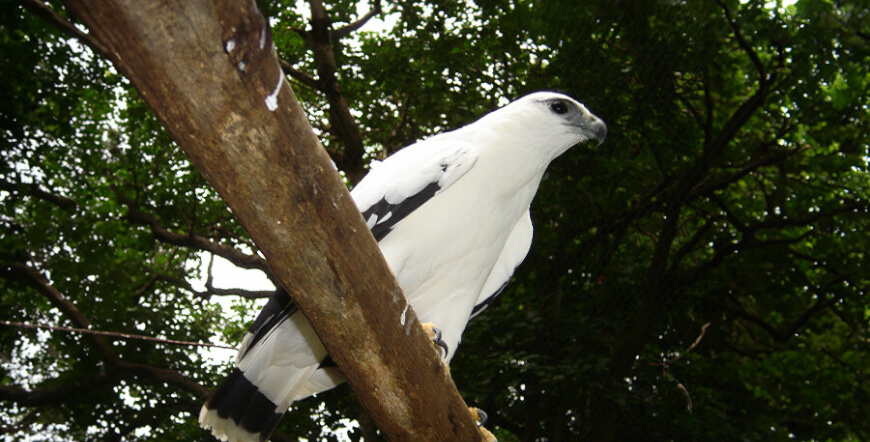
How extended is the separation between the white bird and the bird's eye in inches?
1.5

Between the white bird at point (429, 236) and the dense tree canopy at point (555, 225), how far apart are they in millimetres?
2306

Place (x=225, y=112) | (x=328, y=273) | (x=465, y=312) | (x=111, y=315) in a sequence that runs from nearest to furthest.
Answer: (x=225, y=112) → (x=328, y=273) → (x=465, y=312) → (x=111, y=315)

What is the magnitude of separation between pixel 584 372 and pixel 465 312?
7.99 feet

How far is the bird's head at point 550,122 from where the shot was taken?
1.78 metres

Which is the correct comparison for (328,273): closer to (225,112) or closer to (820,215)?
(225,112)

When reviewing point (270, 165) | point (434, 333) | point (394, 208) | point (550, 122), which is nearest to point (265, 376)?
point (434, 333)

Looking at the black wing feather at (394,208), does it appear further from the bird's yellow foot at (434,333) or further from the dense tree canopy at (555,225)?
the dense tree canopy at (555,225)

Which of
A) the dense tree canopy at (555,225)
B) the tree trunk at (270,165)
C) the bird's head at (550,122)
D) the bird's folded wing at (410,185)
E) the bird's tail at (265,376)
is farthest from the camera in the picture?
the dense tree canopy at (555,225)

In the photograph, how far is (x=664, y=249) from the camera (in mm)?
4473

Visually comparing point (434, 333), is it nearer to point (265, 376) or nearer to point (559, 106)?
point (265, 376)

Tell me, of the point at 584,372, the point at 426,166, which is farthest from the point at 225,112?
the point at 584,372

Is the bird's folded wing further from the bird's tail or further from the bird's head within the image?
the bird's tail

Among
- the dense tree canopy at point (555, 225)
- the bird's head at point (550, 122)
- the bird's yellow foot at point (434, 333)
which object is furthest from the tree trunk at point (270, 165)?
the dense tree canopy at point (555, 225)

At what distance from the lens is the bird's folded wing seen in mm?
1626
